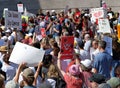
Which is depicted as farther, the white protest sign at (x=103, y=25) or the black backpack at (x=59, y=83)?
the white protest sign at (x=103, y=25)

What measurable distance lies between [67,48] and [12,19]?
418 cm

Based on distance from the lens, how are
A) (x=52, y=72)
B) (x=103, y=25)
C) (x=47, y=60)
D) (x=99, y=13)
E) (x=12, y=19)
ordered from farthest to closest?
(x=99, y=13)
(x=103, y=25)
(x=12, y=19)
(x=47, y=60)
(x=52, y=72)

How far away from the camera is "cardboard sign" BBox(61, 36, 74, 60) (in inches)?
332

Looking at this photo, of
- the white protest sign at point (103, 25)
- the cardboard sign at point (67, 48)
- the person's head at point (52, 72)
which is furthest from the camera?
the white protest sign at point (103, 25)

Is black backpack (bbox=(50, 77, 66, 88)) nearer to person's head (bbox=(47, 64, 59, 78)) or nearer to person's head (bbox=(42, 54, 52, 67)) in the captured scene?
person's head (bbox=(47, 64, 59, 78))

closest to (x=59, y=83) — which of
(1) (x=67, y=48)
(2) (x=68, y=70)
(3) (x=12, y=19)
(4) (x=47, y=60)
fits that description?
(2) (x=68, y=70)

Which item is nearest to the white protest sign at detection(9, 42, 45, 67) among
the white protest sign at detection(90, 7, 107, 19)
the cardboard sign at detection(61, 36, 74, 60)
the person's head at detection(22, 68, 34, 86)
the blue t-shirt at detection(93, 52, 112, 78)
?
the person's head at detection(22, 68, 34, 86)

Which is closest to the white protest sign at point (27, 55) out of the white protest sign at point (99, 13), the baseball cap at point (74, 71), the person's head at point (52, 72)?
the person's head at point (52, 72)

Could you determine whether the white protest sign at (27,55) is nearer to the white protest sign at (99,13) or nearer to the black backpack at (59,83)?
the black backpack at (59,83)

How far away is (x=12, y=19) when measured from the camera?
40.4ft

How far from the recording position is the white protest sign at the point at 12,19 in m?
12.1

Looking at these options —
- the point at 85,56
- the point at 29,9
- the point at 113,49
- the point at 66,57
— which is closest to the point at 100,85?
the point at 66,57

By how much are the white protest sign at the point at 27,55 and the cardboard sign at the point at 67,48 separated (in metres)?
1.30

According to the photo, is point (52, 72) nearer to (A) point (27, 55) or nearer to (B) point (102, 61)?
(A) point (27, 55)
